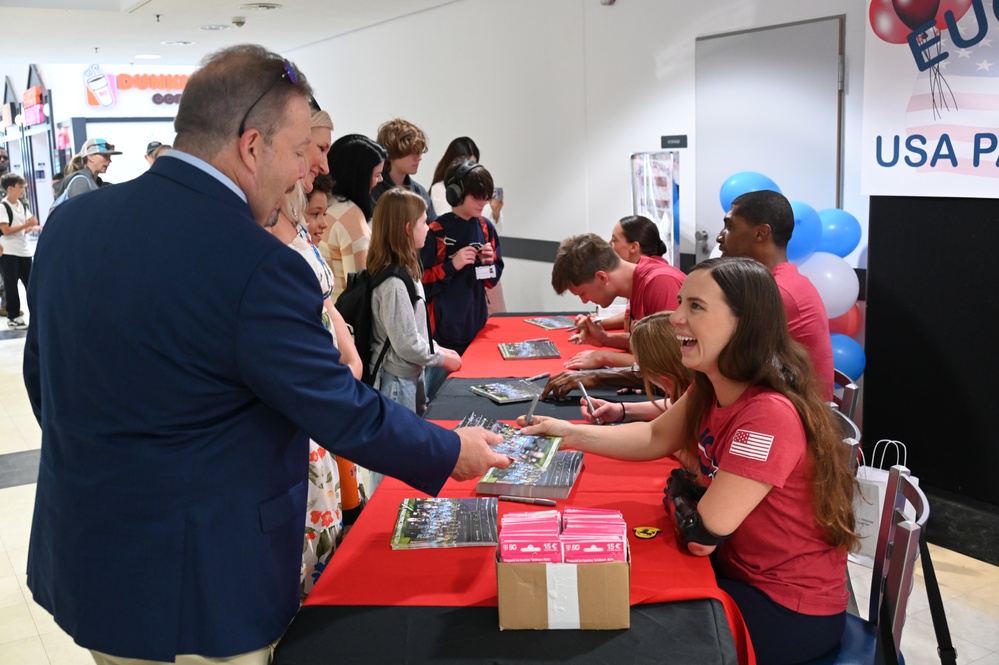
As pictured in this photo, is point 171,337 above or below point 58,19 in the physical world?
below

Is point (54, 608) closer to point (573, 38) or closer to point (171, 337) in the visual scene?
point (171, 337)

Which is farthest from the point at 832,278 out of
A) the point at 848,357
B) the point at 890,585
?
the point at 890,585

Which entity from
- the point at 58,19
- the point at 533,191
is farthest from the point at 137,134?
the point at 533,191

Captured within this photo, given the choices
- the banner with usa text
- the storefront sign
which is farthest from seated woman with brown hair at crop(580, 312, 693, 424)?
the storefront sign

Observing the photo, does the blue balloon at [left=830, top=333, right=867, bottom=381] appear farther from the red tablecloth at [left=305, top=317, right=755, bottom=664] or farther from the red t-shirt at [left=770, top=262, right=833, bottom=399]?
the red tablecloth at [left=305, top=317, right=755, bottom=664]

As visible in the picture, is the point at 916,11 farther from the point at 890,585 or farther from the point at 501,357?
the point at 890,585

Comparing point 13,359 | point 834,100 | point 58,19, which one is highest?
point 58,19

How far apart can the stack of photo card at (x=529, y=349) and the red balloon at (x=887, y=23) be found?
202cm

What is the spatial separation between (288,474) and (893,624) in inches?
51.1

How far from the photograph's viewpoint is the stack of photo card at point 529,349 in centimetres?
389

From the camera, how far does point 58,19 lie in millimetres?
8133

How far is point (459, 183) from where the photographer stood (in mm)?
4504

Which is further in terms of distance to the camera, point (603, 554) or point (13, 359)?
point (13, 359)

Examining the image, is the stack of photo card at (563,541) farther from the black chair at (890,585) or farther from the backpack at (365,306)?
the backpack at (365,306)
